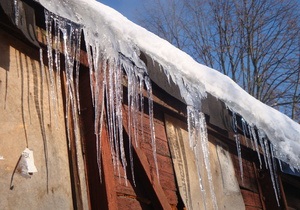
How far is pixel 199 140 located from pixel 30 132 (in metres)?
1.82

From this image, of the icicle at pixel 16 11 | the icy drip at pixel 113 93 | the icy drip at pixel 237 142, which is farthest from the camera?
the icy drip at pixel 237 142

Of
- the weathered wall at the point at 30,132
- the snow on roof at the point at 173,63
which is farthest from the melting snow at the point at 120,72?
the weathered wall at the point at 30,132

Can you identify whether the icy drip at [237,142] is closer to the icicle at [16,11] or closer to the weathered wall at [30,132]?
the weathered wall at [30,132]

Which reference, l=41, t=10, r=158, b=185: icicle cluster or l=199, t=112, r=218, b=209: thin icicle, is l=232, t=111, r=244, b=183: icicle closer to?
l=199, t=112, r=218, b=209: thin icicle

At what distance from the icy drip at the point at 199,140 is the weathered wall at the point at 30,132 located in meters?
1.41

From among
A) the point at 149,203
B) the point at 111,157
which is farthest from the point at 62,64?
the point at 149,203

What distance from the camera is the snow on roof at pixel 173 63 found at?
2822 mm

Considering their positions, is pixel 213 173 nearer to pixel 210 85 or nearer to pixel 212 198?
pixel 212 198

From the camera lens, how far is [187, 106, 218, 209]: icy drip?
3814 millimetres

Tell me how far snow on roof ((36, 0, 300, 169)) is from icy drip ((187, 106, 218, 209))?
130mm

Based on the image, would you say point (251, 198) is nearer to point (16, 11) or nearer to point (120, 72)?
point (120, 72)

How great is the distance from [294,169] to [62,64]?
3.05m

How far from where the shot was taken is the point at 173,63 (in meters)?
3.62

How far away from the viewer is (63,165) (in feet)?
8.46
